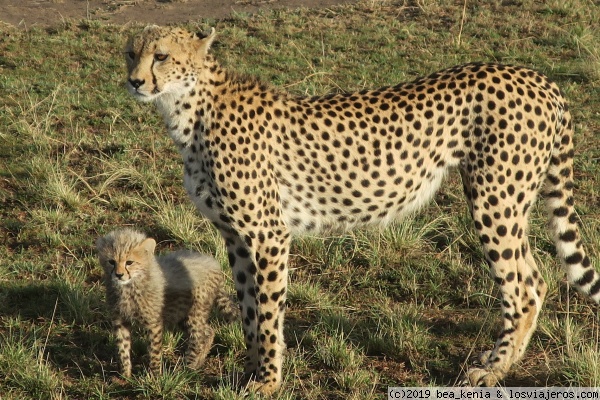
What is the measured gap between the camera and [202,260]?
620 centimetres

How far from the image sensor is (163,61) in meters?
5.35

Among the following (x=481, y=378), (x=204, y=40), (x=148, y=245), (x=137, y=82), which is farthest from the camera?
(x=148, y=245)

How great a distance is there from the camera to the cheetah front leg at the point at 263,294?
5406mm

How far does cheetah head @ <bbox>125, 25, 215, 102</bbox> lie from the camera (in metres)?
5.31

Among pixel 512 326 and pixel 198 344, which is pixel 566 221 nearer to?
pixel 512 326

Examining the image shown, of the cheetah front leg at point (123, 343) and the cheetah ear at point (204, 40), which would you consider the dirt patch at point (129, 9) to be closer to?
the cheetah ear at point (204, 40)

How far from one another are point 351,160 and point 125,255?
1377 millimetres

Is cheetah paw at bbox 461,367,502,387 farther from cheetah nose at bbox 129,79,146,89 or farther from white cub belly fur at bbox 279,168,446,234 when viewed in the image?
cheetah nose at bbox 129,79,146,89

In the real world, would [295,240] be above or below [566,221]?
below

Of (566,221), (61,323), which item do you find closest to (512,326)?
(566,221)

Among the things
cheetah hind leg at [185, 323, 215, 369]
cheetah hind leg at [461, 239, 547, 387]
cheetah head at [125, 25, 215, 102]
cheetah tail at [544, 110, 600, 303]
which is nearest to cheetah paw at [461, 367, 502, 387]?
cheetah hind leg at [461, 239, 547, 387]

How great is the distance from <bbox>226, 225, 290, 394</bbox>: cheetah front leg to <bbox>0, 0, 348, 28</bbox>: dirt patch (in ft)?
22.4

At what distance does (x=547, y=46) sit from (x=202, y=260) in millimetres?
6077

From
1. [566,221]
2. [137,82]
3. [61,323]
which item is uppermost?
[137,82]
